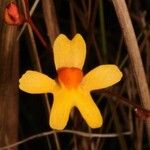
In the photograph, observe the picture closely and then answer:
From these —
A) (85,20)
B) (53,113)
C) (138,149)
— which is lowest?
(138,149)

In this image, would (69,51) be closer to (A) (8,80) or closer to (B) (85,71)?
(A) (8,80)

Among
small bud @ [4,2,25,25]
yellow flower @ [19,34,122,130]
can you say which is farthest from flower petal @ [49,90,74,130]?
small bud @ [4,2,25,25]

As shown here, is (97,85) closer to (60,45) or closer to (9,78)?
(60,45)

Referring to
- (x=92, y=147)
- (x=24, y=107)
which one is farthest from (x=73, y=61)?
(x=24, y=107)

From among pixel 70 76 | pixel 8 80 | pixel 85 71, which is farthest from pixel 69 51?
pixel 85 71

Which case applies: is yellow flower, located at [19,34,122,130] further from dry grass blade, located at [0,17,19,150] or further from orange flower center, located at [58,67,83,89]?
dry grass blade, located at [0,17,19,150]

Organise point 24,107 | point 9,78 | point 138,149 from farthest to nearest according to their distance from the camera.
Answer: point 24,107
point 138,149
point 9,78
